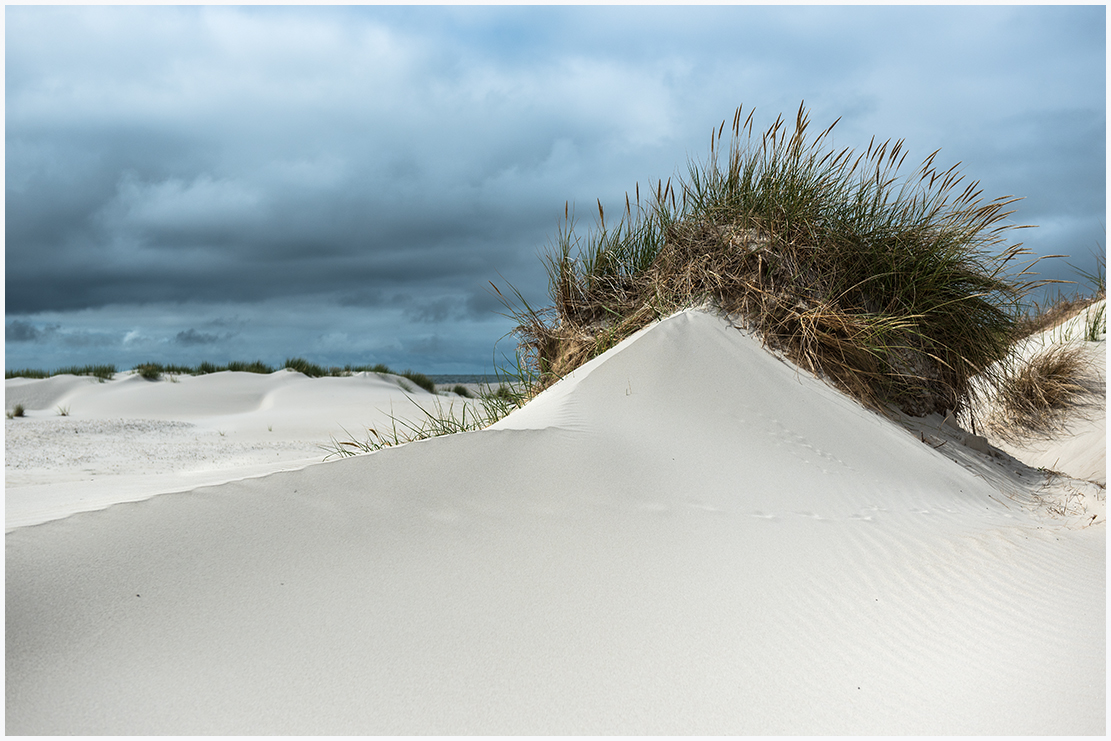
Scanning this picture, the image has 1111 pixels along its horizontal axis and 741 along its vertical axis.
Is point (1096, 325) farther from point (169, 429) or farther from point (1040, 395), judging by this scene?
point (169, 429)

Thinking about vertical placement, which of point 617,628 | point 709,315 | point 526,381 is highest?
point 709,315

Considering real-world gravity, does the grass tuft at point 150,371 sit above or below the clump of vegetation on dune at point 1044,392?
above

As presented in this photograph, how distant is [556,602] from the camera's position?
2.28m

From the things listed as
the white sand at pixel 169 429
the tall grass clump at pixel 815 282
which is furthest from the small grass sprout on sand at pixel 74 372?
the tall grass clump at pixel 815 282

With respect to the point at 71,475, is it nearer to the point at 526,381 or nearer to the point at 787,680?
the point at 526,381

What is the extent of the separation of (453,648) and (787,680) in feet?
3.15

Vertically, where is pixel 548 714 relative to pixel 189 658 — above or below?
below

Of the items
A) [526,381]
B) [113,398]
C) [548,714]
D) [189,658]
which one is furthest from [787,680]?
[113,398]

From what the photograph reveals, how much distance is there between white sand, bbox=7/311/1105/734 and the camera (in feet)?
6.00

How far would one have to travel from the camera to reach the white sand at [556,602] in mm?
1830

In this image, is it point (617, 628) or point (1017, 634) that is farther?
point (1017, 634)

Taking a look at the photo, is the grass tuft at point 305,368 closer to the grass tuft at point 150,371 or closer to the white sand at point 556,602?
the grass tuft at point 150,371

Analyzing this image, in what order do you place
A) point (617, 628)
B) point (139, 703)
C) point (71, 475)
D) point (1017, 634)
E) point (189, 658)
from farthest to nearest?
1. point (71, 475)
2. point (1017, 634)
3. point (617, 628)
4. point (189, 658)
5. point (139, 703)

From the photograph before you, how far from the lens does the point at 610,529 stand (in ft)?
8.94
